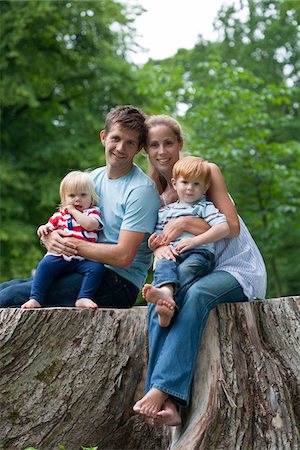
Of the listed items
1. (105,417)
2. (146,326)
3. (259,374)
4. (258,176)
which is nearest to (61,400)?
(105,417)

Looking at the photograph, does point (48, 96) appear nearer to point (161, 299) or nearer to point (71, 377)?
point (71, 377)

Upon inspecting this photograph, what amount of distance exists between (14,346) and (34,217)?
454 inches

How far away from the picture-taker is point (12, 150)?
617 inches

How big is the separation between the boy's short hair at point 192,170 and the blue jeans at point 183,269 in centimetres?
39

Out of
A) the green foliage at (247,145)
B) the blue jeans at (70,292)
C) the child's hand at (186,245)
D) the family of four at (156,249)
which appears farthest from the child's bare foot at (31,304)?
the green foliage at (247,145)

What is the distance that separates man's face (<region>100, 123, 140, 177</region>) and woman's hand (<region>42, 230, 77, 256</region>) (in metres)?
0.52

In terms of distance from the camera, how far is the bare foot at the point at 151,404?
3756 millimetres

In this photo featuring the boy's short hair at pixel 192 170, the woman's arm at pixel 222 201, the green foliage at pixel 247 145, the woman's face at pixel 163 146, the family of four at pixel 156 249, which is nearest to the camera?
the family of four at pixel 156 249

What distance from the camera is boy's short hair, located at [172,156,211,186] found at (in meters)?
4.16

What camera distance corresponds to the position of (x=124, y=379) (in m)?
4.31

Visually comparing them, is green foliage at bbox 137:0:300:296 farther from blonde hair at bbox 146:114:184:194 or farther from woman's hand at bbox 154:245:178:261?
woman's hand at bbox 154:245:178:261

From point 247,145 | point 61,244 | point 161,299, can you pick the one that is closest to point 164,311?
point 161,299

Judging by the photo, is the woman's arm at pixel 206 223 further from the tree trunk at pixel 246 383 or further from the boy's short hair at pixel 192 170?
the tree trunk at pixel 246 383

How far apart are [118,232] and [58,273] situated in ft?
1.41
